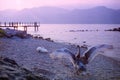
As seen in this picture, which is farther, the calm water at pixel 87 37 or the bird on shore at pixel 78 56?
the calm water at pixel 87 37

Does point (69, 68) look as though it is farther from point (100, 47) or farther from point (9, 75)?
point (9, 75)

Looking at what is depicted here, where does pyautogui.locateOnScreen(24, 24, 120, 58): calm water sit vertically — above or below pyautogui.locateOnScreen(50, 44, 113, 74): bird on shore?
below

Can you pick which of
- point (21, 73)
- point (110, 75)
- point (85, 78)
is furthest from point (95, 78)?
point (21, 73)

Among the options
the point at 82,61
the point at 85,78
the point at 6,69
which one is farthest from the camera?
the point at 82,61

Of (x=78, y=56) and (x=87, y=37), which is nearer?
(x=78, y=56)

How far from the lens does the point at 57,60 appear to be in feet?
31.5

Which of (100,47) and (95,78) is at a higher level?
(100,47)

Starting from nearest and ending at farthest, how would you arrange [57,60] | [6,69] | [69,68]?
[6,69]
[69,68]
[57,60]

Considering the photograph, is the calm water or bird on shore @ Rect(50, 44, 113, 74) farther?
the calm water

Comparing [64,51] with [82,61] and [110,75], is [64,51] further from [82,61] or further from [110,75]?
[110,75]

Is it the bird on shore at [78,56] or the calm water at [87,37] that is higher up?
the bird on shore at [78,56]

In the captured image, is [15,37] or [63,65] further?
[15,37]

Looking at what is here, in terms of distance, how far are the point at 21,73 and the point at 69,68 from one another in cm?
447

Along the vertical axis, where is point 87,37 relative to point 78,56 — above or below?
below
